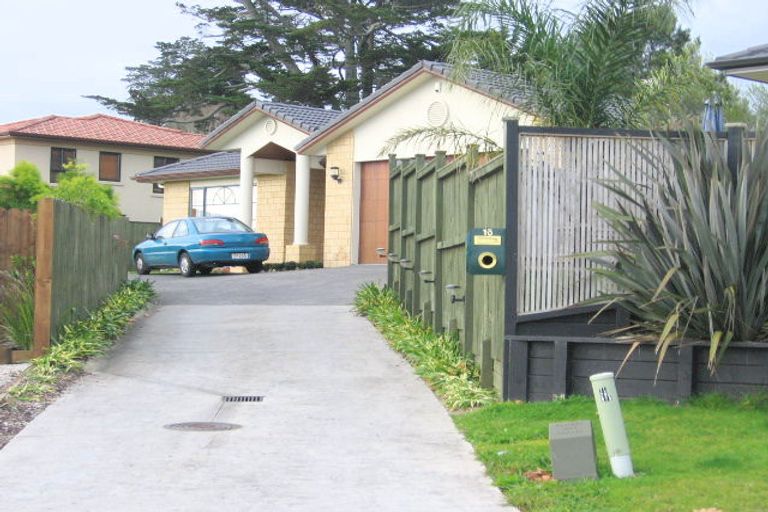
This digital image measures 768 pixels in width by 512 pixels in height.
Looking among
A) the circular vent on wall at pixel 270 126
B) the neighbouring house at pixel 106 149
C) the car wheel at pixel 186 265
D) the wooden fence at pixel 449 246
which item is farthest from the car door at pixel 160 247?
the neighbouring house at pixel 106 149

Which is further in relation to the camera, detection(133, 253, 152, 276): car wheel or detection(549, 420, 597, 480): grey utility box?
detection(133, 253, 152, 276): car wheel

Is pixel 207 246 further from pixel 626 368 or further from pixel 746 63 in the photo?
pixel 626 368

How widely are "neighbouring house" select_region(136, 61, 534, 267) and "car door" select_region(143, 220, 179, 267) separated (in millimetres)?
3973

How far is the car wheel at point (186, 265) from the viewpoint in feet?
80.8

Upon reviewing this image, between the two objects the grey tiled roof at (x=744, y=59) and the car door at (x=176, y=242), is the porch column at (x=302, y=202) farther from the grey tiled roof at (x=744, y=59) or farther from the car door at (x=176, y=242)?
the grey tiled roof at (x=744, y=59)

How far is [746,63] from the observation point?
11711 mm

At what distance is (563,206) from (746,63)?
3.42m

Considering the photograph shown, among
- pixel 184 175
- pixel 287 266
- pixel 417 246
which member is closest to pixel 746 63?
pixel 417 246

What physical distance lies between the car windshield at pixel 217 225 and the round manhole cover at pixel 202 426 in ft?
53.5

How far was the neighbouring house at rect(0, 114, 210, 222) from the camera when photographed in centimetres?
4672

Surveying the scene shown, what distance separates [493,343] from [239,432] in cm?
249

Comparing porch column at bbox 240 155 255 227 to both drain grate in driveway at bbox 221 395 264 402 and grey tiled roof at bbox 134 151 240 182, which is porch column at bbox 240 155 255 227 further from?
drain grate in driveway at bbox 221 395 264 402

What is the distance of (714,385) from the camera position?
8.88m

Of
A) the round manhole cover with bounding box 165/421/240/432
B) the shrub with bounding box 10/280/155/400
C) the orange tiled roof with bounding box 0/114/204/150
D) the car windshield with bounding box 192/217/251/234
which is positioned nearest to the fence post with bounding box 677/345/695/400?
the round manhole cover with bounding box 165/421/240/432
